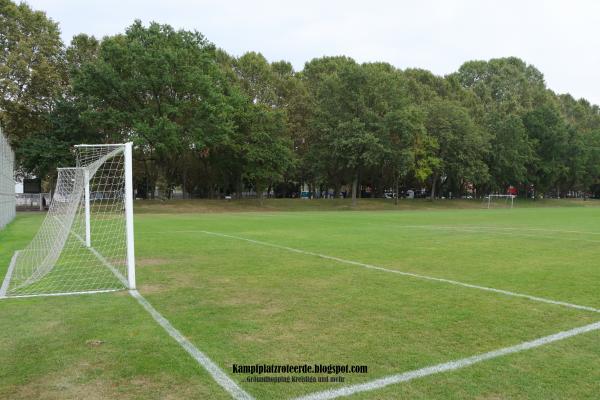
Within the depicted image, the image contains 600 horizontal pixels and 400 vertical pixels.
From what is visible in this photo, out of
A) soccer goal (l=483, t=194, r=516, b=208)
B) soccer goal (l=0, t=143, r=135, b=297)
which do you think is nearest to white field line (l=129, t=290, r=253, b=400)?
soccer goal (l=0, t=143, r=135, b=297)

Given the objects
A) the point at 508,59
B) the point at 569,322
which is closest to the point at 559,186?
the point at 508,59

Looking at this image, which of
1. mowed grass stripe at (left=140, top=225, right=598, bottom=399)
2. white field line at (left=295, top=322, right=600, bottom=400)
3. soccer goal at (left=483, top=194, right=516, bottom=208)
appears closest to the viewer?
white field line at (left=295, top=322, right=600, bottom=400)

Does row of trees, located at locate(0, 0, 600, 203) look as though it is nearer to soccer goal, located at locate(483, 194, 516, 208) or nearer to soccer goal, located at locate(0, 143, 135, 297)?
soccer goal, located at locate(483, 194, 516, 208)

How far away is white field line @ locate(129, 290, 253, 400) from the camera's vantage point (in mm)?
3975

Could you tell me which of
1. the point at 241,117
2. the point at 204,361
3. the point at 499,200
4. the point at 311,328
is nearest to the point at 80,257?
the point at 311,328

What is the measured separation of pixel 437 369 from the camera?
4410 millimetres

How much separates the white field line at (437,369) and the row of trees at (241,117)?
35.8m

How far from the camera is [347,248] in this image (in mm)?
13891

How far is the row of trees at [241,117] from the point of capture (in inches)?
1582

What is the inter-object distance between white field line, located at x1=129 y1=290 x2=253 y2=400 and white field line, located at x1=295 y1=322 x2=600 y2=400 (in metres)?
0.52

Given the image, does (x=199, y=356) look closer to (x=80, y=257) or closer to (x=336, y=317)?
(x=336, y=317)

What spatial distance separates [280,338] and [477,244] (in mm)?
11188

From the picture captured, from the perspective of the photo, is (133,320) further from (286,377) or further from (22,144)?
(22,144)

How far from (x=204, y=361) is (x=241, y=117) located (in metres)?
45.6
